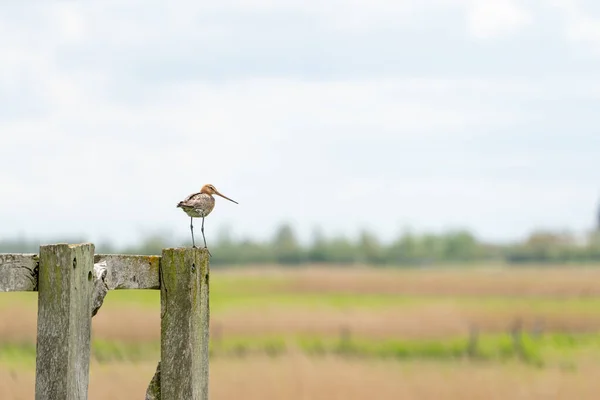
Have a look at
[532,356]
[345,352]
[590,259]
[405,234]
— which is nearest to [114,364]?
[345,352]

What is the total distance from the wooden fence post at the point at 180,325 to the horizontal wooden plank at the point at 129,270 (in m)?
0.05

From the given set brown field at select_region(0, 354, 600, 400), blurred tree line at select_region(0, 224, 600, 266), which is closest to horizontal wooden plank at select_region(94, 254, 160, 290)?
brown field at select_region(0, 354, 600, 400)

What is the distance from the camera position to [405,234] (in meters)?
126

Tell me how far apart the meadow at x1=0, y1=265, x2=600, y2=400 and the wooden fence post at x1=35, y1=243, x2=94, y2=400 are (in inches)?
109

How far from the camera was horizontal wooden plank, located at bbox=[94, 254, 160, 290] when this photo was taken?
4902 mm

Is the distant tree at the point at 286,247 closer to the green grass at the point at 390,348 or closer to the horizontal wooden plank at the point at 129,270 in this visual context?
the green grass at the point at 390,348

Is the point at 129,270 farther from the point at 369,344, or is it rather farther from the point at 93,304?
the point at 369,344

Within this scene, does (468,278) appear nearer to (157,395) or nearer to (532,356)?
(532,356)

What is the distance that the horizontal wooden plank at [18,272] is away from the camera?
450cm

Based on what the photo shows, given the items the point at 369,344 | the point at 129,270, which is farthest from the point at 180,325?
the point at 369,344

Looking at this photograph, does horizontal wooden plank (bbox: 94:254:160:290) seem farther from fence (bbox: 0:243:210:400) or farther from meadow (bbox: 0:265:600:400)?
meadow (bbox: 0:265:600:400)

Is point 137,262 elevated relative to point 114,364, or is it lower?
elevated

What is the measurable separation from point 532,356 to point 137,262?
2301cm

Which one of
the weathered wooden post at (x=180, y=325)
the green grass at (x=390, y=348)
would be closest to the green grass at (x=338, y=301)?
the green grass at (x=390, y=348)
